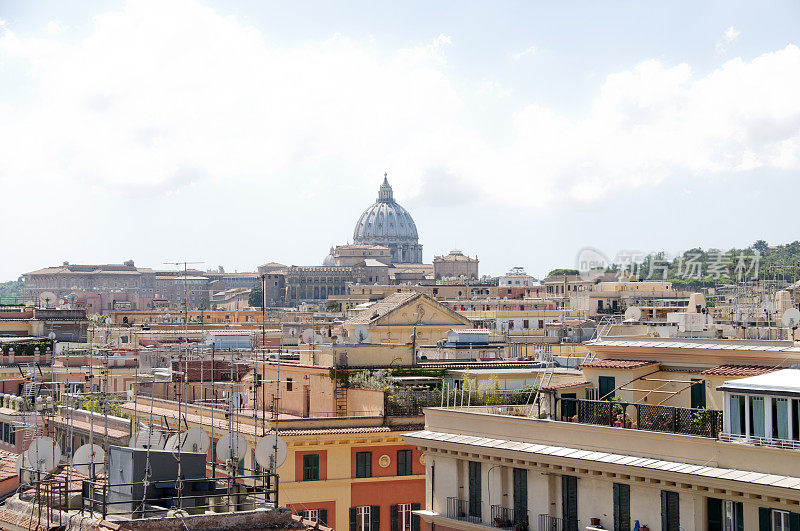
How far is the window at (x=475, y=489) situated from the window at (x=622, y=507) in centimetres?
234

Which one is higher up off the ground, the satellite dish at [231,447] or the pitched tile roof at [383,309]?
the pitched tile roof at [383,309]

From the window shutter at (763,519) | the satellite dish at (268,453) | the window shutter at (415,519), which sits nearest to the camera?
the window shutter at (763,519)

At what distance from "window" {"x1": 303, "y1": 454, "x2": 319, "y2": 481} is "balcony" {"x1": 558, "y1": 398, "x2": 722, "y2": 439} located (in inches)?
232

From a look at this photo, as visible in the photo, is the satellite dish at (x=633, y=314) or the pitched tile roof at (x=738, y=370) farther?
the satellite dish at (x=633, y=314)

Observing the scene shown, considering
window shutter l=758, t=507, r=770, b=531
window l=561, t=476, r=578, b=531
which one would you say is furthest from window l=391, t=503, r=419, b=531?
window shutter l=758, t=507, r=770, b=531

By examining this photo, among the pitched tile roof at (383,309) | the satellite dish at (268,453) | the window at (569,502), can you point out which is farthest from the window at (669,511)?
the pitched tile roof at (383,309)

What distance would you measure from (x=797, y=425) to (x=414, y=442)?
5.77 meters

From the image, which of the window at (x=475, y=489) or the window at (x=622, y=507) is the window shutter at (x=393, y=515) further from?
the window at (x=622, y=507)

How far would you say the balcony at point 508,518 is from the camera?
14883mm

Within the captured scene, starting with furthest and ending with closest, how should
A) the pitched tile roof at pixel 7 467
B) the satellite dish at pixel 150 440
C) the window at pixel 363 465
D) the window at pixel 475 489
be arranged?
the window at pixel 363 465
the pitched tile roof at pixel 7 467
the window at pixel 475 489
the satellite dish at pixel 150 440

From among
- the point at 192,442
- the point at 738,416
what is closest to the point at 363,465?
the point at 192,442

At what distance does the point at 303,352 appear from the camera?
25.1m

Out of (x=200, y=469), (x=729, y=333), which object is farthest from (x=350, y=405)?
(x=200, y=469)

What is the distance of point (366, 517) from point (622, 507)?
23.9 ft
